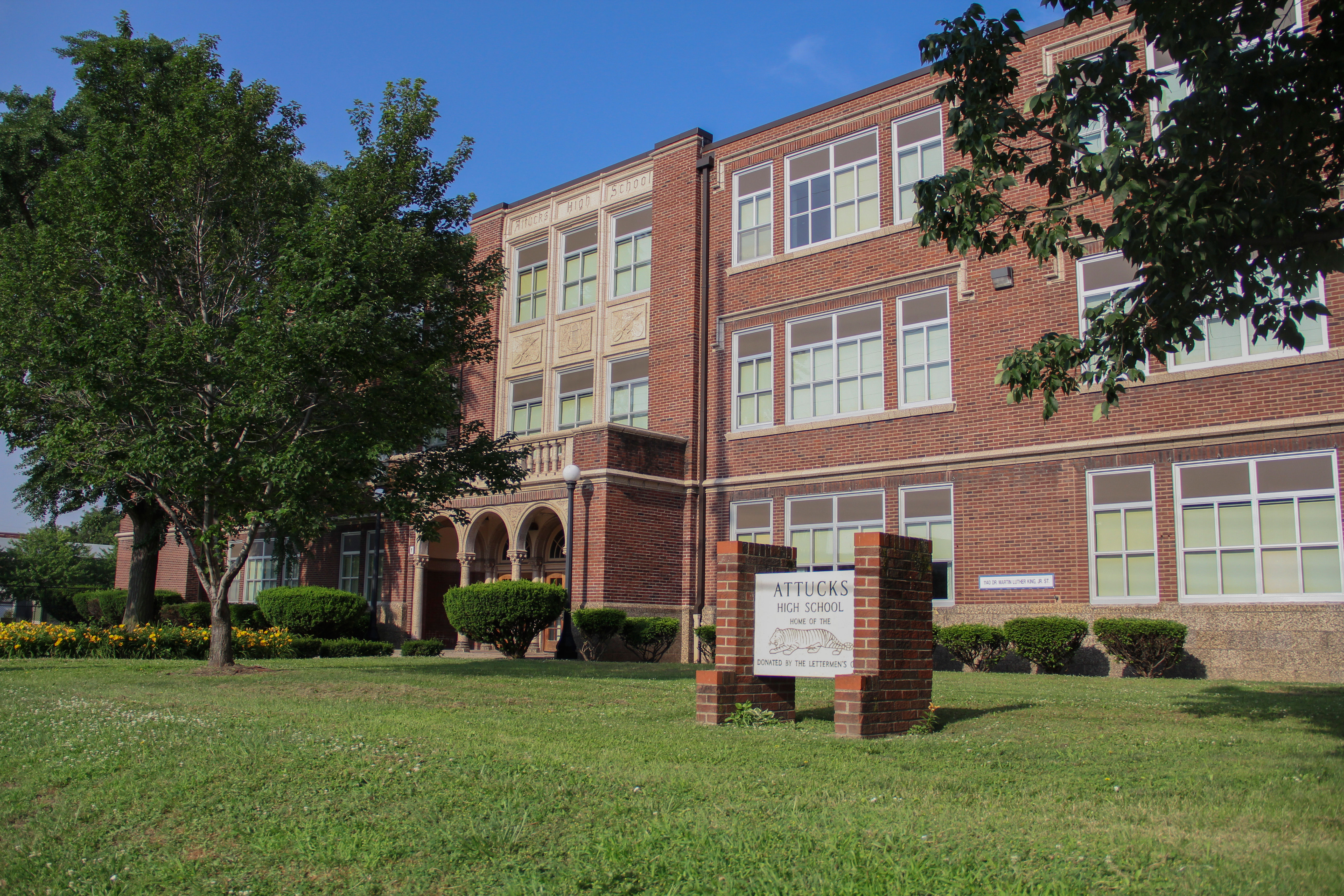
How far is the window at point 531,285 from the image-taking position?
28641 millimetres

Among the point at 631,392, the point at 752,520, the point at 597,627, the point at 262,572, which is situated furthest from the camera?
the point at 262,572

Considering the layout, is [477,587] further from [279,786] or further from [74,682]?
[279,786]

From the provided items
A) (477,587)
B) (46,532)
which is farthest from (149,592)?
(46,532)

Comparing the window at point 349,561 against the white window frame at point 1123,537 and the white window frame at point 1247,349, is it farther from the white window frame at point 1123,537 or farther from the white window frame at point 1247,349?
the white window frame at point 1247,349

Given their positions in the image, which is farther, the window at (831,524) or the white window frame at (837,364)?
the white window frame at (837,364)

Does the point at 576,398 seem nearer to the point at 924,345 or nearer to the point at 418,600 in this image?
the point at 418,600

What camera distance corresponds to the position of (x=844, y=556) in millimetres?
21547

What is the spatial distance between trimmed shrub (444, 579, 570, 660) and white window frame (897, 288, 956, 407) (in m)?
7.76

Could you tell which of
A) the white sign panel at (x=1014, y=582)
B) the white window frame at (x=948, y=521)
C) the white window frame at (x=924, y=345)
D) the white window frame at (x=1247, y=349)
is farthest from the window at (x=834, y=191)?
the white sign panel at (x=1014, y=582)

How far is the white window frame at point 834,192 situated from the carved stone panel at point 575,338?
19.8 ft

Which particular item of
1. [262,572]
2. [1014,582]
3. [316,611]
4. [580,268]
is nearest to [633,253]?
[580,268]

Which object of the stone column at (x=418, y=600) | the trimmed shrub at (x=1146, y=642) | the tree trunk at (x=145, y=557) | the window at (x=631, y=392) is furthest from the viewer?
the stone column at (x=418, y=600)

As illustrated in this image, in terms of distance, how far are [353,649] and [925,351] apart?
13237 mm

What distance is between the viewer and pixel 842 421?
71.2 ft
